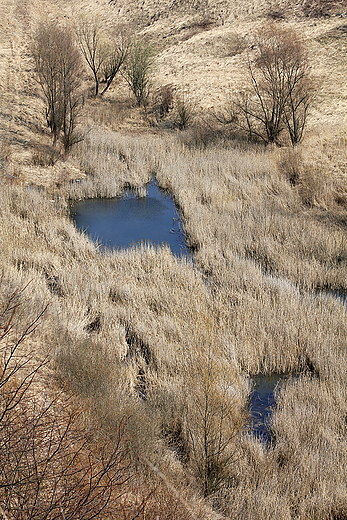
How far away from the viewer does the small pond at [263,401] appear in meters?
4.89

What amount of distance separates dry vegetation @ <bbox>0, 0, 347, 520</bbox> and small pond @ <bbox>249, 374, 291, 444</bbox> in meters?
0.12

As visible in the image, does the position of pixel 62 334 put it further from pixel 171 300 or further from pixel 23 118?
pixel 23 118

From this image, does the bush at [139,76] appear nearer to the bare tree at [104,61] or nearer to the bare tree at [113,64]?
the bare tree at [113,64]

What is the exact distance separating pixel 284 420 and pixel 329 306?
2757 millimetres

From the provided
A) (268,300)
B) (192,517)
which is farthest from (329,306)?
(192,517)

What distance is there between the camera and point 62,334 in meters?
5.50

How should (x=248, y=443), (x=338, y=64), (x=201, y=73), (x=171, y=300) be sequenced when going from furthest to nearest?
A: (x=201, y=73), (x=338, y=64), (x=171, y=300), (x=248, y=443)

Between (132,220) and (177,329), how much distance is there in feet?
20.0

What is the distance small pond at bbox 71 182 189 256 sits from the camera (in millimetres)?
10406

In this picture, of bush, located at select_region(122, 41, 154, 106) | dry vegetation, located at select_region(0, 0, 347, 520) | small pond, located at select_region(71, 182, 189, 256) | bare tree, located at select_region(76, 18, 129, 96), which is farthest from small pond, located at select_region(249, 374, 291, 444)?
bare tree, located at select_region(76, 18, 129, 96)

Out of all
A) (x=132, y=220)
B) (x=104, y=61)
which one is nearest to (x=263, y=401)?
(x=132, y=220)

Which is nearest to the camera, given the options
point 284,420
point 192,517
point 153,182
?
point 192,517

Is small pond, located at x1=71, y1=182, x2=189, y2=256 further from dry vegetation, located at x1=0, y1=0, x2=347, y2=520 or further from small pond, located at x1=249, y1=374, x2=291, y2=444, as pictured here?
small pond, located at x1=249, y1=374, x2=291, y2=444

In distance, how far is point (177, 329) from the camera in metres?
6.17
